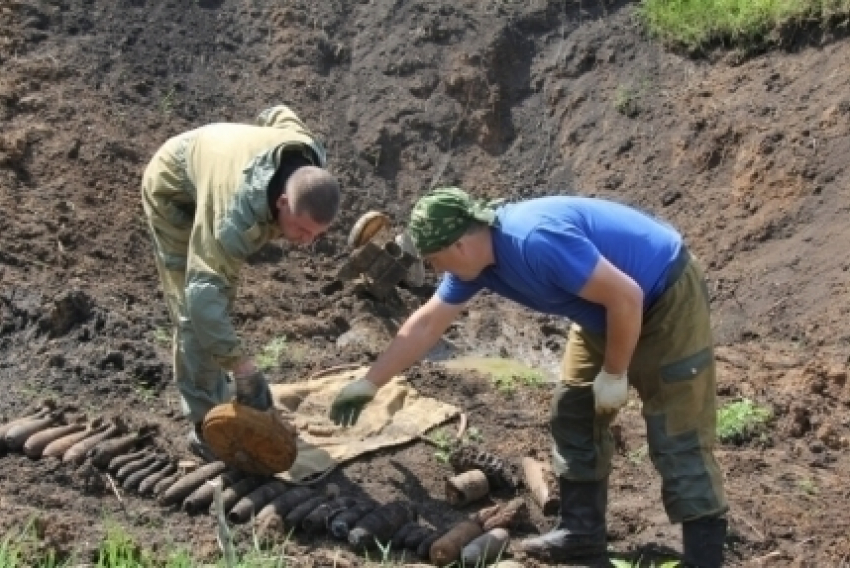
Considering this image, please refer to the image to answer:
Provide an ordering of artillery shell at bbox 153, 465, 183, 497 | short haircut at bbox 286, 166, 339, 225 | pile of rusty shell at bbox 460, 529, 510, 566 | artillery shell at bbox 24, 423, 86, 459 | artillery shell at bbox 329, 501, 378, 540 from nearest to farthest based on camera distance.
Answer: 1. short haircut at bbox 286, 166, 339, 225
2. pile of rusty shell at bbox 460, 529, 510, 566
3. artillery shell at bbox 329, 501, 378, 540
4. artillery shell at bbox 153, 465, 183, 497
5. artillery shell at bbox 24, 423, 86, 459

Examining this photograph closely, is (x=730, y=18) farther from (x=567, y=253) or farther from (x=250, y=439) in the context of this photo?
(x=567, y=253)

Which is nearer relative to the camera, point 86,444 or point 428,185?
point 86,444

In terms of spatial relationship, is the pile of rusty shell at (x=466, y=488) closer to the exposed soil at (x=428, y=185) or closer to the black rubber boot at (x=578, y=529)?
the exposed soil at (x=428, y=185)

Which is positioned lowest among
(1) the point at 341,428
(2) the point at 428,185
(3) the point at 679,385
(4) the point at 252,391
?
(1) the point at 341,428

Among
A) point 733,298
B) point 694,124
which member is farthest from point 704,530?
point 694,124

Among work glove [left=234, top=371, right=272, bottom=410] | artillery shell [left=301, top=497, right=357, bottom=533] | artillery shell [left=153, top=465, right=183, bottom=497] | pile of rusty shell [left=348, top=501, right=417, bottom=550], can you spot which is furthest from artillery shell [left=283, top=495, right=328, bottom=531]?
artillery shell [left=153, top=465, right=183, bottom=497]

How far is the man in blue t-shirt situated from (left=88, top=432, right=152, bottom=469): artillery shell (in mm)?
1074

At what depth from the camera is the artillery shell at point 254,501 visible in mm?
5902

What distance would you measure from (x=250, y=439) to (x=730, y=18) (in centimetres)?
685

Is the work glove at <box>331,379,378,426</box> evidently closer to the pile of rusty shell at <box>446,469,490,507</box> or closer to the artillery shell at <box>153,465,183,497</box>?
the pile of rusty shell at <box>446,469,490,507</box>

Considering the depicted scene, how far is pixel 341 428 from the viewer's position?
23.1ft

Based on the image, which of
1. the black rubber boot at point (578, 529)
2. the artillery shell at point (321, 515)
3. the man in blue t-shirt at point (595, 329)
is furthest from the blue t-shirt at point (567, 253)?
the artillery shell at point (321, 515)

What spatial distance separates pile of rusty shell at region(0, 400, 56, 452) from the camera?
6.36m

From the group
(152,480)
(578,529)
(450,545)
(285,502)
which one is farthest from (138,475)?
(578,529)
